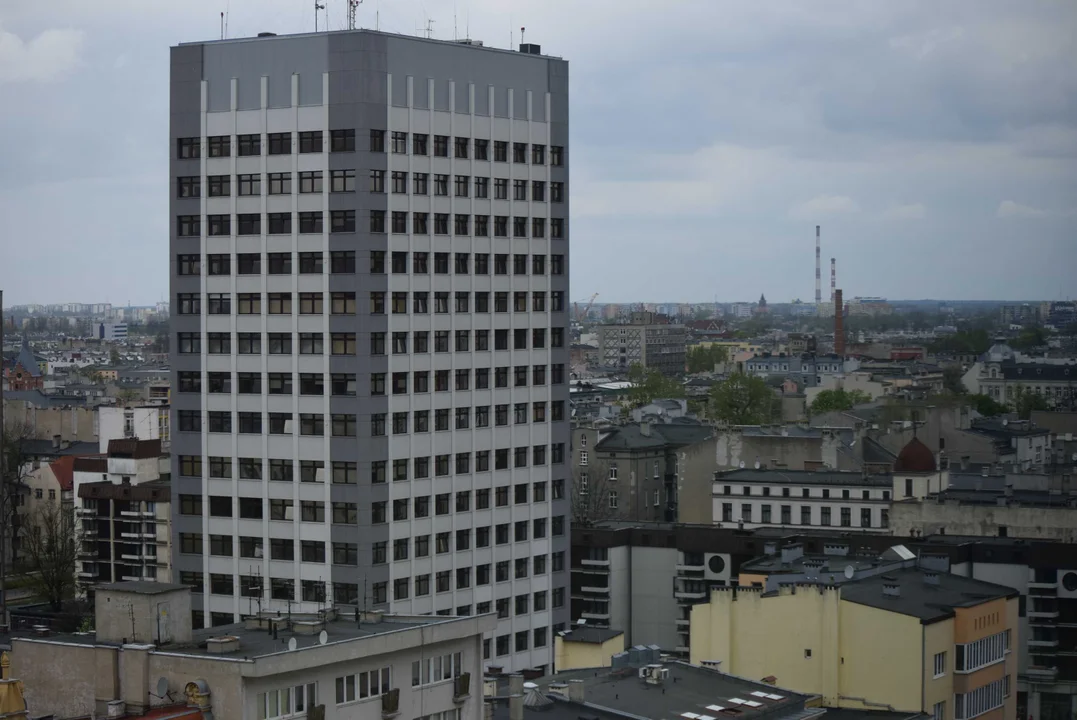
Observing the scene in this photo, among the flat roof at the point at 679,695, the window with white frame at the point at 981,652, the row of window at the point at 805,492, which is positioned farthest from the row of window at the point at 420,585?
the row of window at the point at 805,492

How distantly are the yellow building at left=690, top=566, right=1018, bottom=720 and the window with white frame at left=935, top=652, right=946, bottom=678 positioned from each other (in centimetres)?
A: 4

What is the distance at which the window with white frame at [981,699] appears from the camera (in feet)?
219

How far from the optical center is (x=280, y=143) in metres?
72.9

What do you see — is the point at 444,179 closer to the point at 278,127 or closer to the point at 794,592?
the point at 278,127

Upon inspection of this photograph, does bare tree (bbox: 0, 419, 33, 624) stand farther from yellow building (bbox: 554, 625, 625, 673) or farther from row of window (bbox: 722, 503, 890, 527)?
yellow building (bbox: 554, 625, 625, 673)

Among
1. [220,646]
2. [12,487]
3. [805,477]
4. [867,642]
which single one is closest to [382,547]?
[867,642]

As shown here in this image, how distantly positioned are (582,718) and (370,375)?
23.8 metres

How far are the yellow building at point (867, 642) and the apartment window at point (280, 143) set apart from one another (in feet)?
78.9

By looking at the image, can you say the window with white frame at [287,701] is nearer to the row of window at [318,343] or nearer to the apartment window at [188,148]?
the row of window at [318,343]

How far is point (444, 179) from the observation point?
7538cm

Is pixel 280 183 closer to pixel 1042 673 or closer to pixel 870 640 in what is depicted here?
pixel 870 640

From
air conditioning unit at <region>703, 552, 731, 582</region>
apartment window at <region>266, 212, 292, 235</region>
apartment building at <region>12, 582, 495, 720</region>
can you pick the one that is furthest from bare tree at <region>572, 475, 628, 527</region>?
apartment building at <region>12, 582, 495, 720</region>

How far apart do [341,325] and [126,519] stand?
38185 mm

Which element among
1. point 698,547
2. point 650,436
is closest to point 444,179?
point 698,547
